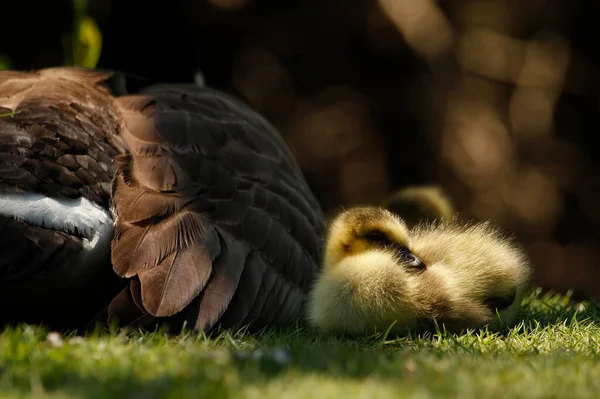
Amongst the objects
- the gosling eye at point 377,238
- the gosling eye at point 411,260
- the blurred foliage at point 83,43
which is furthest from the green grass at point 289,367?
the blurred foliage at point 83,43

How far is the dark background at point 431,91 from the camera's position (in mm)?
10023

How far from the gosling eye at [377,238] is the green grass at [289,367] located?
50 cm

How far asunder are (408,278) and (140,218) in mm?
1100

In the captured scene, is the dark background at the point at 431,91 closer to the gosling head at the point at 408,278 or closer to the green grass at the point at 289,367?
the gosling head at the point at 408,278

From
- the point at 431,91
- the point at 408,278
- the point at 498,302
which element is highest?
the point at 408,278

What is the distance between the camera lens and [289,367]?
8.90 feet

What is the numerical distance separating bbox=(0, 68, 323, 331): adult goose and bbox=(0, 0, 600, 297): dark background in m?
5.58

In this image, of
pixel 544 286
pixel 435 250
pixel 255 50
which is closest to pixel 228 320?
pixel 435 250

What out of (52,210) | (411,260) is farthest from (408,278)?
(52,210)

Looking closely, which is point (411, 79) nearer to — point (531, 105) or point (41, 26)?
point (531, 105)

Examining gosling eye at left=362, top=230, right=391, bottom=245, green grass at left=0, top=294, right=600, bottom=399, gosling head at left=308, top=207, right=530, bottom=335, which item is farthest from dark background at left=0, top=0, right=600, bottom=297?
green grass at left=0, top=294, right=600, bottom=399

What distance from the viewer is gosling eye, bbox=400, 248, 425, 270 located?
394cm

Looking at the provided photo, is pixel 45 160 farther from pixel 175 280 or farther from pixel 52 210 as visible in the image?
pixel 175 280

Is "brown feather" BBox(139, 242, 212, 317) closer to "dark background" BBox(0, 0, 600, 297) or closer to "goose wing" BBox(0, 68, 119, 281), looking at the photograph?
"goose wing" BBox(0, 68, 119, 281)
